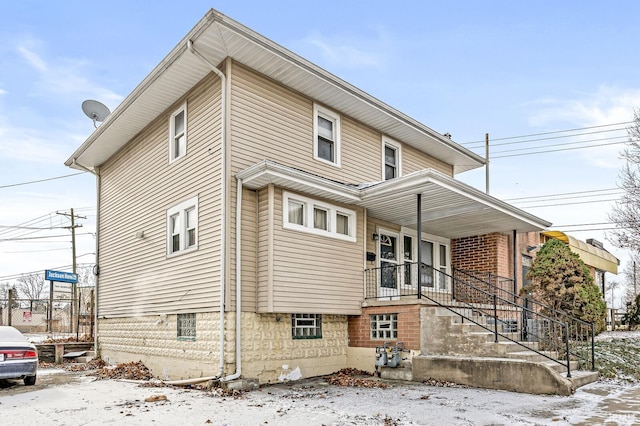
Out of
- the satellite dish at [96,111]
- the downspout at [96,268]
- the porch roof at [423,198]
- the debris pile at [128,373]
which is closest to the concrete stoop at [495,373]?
the porch roof at [423,198]

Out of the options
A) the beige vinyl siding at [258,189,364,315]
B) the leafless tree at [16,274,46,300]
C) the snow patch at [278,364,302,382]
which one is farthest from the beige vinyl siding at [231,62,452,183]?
the leafless tree at [16,274,46,300]

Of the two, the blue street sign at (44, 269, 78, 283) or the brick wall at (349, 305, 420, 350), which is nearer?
the brick wall at (349, 305, 420, 350)

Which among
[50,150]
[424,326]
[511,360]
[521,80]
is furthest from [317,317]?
[50,150]

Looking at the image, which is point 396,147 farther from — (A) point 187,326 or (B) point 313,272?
(A) point 187,326

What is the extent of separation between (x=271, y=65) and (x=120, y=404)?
737cm

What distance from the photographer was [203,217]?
38.0ft

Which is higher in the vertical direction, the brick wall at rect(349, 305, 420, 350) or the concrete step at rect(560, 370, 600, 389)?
the brick wall at rect(349, 305, 420, 350)

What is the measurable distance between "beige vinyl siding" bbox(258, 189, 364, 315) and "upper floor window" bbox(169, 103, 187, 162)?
→ 11.0ft

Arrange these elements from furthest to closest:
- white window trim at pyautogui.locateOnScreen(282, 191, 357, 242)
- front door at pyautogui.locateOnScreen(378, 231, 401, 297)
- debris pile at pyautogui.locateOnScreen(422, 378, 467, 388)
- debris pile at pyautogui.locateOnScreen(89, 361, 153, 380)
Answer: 1. front door at pyautogui.locateOnScreen(378, 231, 401, 297)
2. debris pile at pyautogui.locateOnScreen(89, 361, 153, 380)
3. white window trim at pyautogui.locateOnScreen(282, 191, 357, 242)
4. debris pile at pyautogui.locateOnScreen(422, 378, 467, 388)

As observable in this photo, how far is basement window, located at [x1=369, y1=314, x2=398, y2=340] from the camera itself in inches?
468

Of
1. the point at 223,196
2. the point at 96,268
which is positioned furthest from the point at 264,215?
the point at 96,268

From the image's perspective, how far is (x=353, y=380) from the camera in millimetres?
10930

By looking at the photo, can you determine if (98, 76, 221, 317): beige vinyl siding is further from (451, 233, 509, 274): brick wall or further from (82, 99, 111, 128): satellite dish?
(451, 233, 509, 274): brick wall

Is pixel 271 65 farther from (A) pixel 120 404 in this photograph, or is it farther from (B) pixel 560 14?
(B) pixel 560 14
